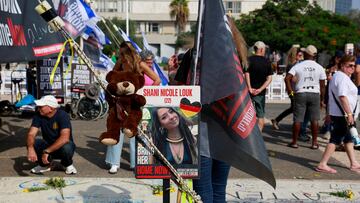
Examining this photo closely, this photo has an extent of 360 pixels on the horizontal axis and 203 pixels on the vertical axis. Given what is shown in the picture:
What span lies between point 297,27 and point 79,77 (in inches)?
1203

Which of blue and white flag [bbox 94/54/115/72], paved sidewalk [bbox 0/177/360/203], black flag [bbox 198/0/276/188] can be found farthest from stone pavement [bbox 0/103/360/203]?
blue and white flag [bbox 94/54/115/72]

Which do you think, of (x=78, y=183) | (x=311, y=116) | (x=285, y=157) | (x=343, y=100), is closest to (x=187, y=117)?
(x=78, y=183)

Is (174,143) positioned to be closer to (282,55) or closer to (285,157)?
(285,157)

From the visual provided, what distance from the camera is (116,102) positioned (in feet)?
10.1

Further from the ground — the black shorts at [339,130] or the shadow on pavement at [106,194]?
the black shorts at [339,130]

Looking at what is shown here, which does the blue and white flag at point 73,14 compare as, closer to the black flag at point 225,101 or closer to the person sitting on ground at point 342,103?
the person sitting on ground at point 342,103

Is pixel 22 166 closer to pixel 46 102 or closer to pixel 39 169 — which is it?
pixel 39 169

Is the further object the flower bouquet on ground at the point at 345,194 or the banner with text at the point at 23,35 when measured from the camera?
the banner with text at the point at 23,35

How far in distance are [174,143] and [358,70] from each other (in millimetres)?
5787

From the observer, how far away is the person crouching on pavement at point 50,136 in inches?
246

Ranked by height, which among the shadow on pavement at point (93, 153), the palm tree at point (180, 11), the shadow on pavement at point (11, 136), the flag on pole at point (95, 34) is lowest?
the shadow on pavement at point (11, 136)

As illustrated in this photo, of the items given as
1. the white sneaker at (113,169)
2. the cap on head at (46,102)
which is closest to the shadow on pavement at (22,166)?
the cap on head at (46,102)

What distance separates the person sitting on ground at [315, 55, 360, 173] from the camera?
257 inches

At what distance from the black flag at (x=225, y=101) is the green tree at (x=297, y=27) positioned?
36723 mm
